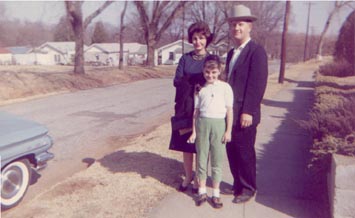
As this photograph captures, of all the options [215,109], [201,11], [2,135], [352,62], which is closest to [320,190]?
[215,109]

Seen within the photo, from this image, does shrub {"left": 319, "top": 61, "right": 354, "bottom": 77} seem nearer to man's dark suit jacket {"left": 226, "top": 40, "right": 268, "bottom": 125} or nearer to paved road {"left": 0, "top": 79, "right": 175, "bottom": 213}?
paved road {"left": 0, "top": 79, "right": 175, "bottom": 213}

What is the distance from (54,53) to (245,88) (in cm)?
8133

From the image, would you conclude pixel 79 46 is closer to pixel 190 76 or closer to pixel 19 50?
pixel 190 76

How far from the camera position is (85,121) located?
32.2ft

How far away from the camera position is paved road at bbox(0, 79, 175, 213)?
243 inches

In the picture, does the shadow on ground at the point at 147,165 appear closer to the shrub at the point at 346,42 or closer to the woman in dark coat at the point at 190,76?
the woman in dark coat at the point at 190,76

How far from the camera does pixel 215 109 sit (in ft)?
12.0

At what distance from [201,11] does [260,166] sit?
59648mm

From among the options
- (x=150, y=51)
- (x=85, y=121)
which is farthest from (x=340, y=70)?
(x=150, y=51)

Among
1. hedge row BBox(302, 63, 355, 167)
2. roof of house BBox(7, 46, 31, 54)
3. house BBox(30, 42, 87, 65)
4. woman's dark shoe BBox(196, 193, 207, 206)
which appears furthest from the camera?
roof of house BBox(7, 46, 31, 54)

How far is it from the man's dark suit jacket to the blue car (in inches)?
91.1

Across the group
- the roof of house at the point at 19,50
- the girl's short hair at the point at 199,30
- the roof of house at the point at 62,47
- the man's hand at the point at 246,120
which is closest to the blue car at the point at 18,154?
the girl's short hair at the point at 199,30

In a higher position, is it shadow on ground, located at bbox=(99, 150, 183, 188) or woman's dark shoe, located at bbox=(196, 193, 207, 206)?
woman's dark shoe, located at bbox=(196, 193, 207, 206)

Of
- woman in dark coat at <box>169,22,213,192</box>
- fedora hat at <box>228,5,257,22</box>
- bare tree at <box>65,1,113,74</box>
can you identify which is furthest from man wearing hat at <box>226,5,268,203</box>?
bare tree at <box>65,1,113,74</box>
